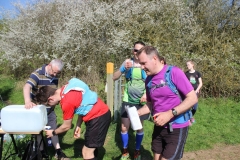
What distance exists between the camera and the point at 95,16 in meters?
9.03

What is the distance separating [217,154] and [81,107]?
2848mm

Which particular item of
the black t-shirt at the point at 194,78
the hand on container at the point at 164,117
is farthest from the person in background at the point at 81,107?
the black t-shirt at the point at 194,78

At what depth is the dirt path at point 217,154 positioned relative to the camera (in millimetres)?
4145

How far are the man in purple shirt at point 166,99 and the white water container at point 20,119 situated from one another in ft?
4.19

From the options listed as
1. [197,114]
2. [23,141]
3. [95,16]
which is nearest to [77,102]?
[23,141]

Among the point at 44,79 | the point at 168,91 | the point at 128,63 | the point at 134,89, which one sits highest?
the point at 128,63

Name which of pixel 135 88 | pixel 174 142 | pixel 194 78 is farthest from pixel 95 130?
pixel 194 78

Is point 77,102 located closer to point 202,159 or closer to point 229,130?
point 202,159

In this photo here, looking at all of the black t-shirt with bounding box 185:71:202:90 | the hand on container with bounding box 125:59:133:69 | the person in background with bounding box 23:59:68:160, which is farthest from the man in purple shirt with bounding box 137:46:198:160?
the black t-shirt with bounding box 185:71:202:90

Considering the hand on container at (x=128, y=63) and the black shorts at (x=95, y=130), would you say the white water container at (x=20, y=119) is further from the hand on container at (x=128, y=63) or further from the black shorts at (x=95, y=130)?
the hand on container at (x=128, y=63)

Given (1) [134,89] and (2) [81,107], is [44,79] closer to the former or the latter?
(2) [81,107]

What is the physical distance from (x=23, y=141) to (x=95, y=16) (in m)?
6.00

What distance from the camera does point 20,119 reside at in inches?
104

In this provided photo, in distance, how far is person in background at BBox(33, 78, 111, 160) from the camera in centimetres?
262
